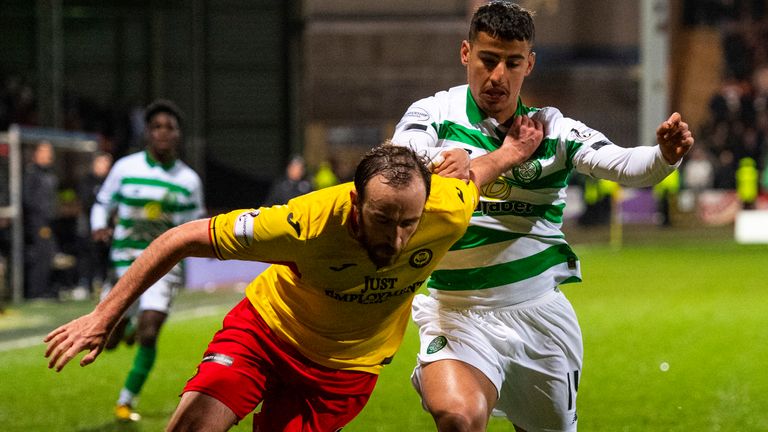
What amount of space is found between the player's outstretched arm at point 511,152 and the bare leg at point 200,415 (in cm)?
126

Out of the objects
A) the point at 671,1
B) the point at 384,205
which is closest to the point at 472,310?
the point at 384,205

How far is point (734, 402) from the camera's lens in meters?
8.73

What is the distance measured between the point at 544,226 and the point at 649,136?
91.7ft

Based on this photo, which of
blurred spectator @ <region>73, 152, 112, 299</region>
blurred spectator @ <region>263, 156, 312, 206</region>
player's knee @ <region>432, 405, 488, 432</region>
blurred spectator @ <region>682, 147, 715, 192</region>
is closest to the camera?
player's knee @ <region>432, 405, 488, 432</region>

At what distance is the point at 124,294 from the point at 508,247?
1.65 m

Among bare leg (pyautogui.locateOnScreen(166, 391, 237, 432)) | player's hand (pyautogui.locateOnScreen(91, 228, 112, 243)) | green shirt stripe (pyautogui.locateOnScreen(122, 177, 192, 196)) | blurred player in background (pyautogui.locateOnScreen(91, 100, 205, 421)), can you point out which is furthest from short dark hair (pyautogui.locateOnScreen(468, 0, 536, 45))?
player's hand (pyautogui.locateOnScreen(91, 228, 112, 243))

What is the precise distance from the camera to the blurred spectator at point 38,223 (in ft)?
53.7

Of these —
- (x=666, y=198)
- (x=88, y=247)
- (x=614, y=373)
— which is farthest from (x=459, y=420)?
(x=666, y=198)

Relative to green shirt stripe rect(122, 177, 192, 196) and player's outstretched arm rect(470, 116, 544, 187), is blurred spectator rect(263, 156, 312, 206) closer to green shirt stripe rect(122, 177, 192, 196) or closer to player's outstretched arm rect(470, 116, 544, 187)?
green shirt stripe rect(122, 177, 192, 196)

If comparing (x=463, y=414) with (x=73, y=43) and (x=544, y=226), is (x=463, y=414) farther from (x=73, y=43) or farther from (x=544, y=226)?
(x=73, y=43)

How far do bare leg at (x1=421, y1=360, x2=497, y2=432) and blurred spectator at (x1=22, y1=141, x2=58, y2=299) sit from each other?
40.8 feet

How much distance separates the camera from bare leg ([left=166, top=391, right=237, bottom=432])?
435 centimetres

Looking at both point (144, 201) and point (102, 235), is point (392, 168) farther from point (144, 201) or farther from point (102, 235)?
point (102, 235)

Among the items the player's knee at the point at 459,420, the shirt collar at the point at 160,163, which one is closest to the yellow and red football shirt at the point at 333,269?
the player's knee at the point at 459,420
